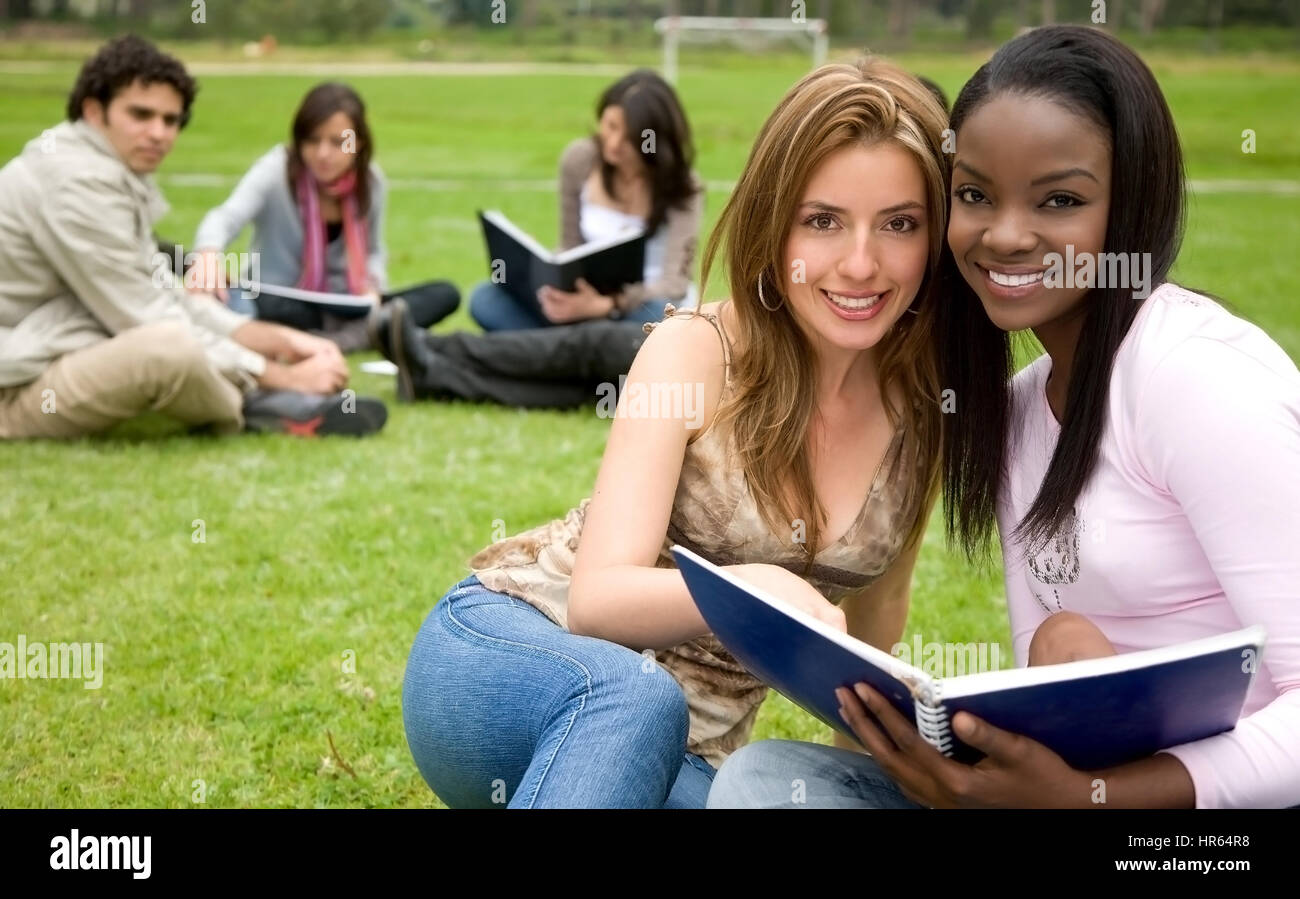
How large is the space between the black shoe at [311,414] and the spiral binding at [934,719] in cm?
443

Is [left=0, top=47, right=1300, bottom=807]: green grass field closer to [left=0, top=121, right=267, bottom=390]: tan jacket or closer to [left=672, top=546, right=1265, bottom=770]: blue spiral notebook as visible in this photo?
[left=0, top=121, right=267, bottom=390]: tan jacket

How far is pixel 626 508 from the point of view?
7.62 ft

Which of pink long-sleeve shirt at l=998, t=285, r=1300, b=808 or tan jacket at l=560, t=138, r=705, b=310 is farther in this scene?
tan jacket at l=560, t=138, r=705, b=310

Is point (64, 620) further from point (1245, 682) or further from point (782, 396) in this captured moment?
point (1245, 682)

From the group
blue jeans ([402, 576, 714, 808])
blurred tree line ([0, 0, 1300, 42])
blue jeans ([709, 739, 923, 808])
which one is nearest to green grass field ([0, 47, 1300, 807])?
blue jeans ([402, 576, 714, 808])

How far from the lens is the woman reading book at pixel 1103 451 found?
1.88 metres

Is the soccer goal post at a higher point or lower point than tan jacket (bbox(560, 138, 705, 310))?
higher

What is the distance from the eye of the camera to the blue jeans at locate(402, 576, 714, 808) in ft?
6.75

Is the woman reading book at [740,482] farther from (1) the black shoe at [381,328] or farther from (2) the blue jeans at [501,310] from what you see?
(2) the blue jeans at [501,310]

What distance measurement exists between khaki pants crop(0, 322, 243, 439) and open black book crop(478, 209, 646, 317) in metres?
1.63

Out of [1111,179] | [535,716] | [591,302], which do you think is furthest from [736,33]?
[535,716]

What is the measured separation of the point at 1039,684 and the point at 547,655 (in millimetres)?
889

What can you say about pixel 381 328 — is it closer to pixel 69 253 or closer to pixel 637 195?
pixel 69 253

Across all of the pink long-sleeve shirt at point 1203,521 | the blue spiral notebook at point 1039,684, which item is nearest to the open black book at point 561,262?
the pink long-sleeve shirt at point 1203,521
